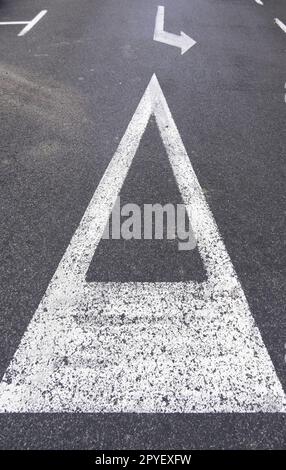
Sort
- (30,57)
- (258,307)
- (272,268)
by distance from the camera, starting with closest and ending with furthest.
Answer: (258,307)
(272,268)
(30,57)

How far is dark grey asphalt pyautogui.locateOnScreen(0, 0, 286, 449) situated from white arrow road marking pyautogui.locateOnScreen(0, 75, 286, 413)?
0.08m

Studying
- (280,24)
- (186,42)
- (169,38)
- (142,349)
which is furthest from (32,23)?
(142,349)

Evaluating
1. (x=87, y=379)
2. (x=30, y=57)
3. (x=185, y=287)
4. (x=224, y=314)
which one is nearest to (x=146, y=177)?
(x=185, y=287)

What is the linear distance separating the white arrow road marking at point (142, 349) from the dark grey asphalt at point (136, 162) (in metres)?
0.08

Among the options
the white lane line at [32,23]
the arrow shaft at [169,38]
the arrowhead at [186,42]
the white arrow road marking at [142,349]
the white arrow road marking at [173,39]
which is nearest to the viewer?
the white arrow road marking at [142,349]

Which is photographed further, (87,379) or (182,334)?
(182,334)

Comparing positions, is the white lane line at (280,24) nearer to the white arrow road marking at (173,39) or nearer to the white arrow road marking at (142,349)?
the white arrow road marking at (173,39)

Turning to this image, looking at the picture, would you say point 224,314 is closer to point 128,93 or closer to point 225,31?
point 128,93

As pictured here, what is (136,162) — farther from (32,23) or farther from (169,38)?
(32,23)

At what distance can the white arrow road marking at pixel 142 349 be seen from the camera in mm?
2279

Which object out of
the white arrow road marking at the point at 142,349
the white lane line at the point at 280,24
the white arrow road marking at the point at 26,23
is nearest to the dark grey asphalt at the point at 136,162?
the white arrow road marking at the point at 142,349

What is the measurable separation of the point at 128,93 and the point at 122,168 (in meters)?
2.26

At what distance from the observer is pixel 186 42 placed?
8.19 m
